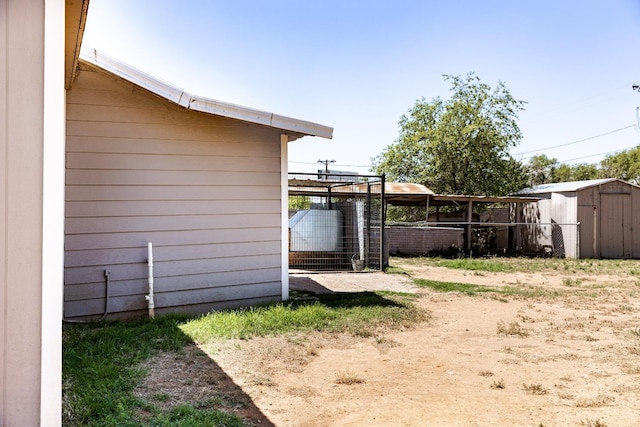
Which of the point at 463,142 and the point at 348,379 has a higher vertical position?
the point at 463,142

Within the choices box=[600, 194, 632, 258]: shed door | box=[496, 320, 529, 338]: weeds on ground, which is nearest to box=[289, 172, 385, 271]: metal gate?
box=[496, 320, 529, 338]: weeds on ground

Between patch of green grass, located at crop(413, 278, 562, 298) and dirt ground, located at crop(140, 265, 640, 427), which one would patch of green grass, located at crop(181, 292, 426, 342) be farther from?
patch of green grass, located at crop(413, 278, 562, 298)

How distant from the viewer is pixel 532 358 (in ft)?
13.4

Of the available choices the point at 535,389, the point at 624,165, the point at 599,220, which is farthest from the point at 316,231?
the point at 624,165

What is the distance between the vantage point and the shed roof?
4.98m

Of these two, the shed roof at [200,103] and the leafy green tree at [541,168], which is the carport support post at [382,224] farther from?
the leafy green tree at [541,168]

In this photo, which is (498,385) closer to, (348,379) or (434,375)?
(434,375)

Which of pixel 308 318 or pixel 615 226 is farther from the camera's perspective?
pixel 615 226

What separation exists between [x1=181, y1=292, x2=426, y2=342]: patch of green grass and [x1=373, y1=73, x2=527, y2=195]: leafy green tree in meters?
17.1

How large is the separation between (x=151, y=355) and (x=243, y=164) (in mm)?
2811

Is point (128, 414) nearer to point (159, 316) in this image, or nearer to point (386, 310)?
point (159, 316)

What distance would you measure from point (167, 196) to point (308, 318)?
2191mm

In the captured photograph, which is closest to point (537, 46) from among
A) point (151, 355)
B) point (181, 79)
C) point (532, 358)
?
point (181, 79)

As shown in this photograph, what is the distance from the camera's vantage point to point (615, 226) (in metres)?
15.2
